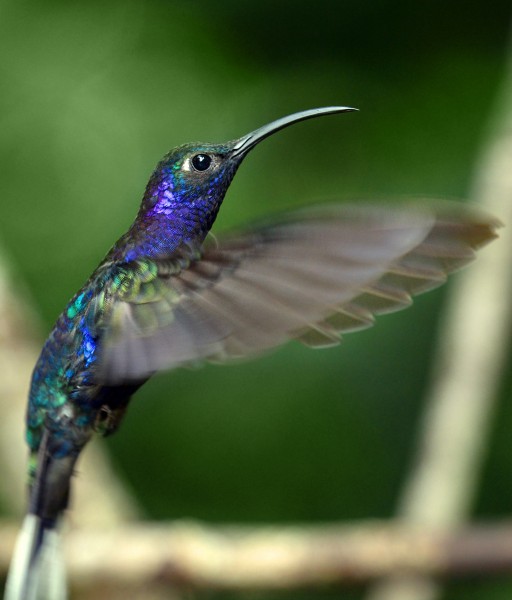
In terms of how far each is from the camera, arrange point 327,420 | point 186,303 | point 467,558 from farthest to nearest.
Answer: point 327,420
point 467,558
point 186,303

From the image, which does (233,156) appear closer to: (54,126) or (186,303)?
(186,303)

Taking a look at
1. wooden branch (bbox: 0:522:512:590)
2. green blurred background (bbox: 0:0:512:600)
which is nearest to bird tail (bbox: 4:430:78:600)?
wooden branch (bbox: 0:522:512:590)

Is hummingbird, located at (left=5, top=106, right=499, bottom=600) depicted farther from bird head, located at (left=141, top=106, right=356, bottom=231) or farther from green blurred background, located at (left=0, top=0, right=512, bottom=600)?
green blurred background, located at (left=0, top=0, right=512, bottom=600)

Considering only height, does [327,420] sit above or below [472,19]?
below

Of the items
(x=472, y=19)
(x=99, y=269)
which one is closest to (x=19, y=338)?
(x=99, y=269)

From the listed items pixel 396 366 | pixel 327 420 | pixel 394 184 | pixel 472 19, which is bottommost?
pixel 327 420

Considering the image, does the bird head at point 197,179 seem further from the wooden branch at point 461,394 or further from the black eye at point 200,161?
the wooden branch at point 461,394

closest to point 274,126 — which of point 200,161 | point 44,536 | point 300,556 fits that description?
point 200,161

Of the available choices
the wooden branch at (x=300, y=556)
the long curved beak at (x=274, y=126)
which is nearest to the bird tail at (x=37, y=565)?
the long curved beak at (x=274, y=126)
